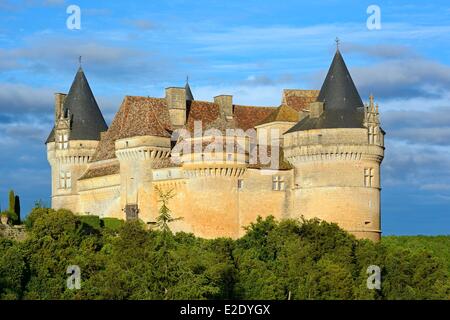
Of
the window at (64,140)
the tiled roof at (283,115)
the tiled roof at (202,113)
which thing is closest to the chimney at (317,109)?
the tiled roof at (283,115)

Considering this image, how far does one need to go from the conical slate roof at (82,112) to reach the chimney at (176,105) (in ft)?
14.8

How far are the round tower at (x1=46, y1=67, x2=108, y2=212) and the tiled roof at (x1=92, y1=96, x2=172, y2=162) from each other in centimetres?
92

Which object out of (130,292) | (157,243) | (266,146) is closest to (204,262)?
(157,243)

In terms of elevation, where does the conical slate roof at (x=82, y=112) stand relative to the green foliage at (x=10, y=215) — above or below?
above

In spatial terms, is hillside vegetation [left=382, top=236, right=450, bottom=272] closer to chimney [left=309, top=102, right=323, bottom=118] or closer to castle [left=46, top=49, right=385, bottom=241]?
castle [left=46, top=49, right=385, bottom=241]

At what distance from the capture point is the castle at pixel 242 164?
74.9m

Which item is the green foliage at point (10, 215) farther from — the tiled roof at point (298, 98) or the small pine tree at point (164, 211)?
the tiled roof at point (298, 98)

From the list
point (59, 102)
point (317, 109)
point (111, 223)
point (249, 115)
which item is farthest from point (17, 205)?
point (317, 109)

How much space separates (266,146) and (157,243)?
1129cm

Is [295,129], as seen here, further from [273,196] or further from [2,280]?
[2,280]

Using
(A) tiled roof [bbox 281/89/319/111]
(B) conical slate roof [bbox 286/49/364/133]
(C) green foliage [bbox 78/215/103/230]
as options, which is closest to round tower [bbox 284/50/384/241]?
(B) conical slate roof [bbox 286/49/364/133]

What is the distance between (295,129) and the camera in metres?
77.2

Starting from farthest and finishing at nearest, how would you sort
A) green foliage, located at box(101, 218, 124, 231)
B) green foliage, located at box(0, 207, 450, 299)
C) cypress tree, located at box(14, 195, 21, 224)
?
cypress tree, located at box(14, 195, 21, 224) → green foliage, located at box(101, 218, 124, 231) → green foliage, located at box(0, 207, 450, 299)

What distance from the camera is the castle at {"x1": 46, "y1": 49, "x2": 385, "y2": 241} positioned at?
74.9 m
